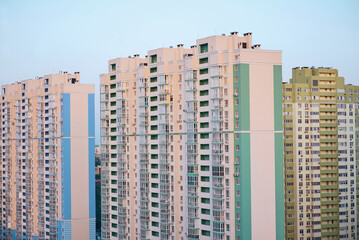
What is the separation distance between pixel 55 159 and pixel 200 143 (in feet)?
133

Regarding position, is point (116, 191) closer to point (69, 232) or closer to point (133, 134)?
point (133, 134)

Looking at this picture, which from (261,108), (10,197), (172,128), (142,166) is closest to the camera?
(261,108)

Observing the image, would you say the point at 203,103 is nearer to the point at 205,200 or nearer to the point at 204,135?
the point at 204,135

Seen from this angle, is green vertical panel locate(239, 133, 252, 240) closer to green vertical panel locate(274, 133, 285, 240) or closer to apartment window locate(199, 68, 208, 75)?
green vertical panel locate(274, 133, 285, 240)

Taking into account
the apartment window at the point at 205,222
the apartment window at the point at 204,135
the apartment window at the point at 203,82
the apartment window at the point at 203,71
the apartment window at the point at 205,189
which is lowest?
the apartment window at the point at 205,222

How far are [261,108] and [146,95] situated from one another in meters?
A: 21.1

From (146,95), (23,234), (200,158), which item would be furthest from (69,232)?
(200,158)

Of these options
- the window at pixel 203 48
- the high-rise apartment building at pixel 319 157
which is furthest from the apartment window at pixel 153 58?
the high-rise apartment building at pixel 319 157

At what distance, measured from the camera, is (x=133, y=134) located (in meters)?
88.1

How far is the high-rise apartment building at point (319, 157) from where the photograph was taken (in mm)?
107938

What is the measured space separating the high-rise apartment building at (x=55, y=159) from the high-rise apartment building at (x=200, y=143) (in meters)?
16.6

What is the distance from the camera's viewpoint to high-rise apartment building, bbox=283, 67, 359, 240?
354 ft

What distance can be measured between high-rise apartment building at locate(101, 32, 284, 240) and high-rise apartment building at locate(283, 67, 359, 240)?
107 feet

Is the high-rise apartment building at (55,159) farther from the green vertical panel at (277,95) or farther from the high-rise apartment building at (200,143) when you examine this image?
the green vertical panel at (277,95)
